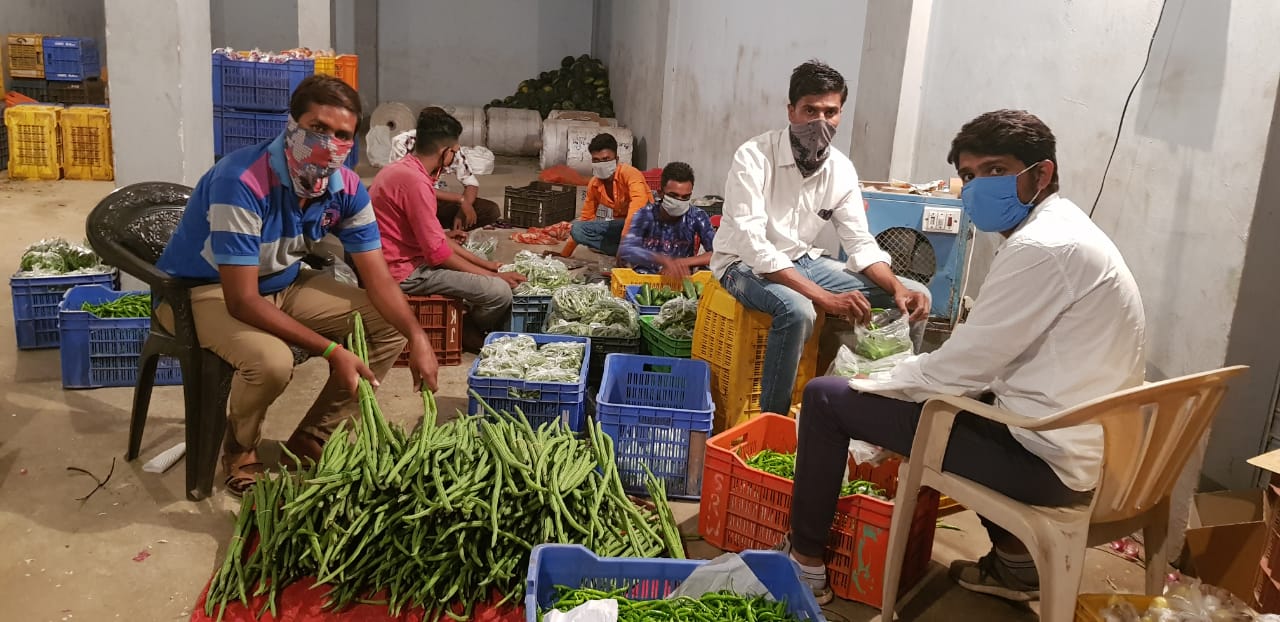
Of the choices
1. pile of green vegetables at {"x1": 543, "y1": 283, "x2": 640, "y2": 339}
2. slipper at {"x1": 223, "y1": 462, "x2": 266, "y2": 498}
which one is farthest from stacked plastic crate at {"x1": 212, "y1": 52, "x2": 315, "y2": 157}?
slipper at {"x1": 223, "y1": 462, "x2": 266, "y2": 498}

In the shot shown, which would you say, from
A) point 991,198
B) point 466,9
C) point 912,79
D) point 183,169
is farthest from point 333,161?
point 466,9

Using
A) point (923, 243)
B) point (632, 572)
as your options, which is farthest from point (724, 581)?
point (923, 243)

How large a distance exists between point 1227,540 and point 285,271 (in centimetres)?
352

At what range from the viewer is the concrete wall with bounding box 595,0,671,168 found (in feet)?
36.8

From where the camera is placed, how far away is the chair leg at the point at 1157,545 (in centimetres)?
292

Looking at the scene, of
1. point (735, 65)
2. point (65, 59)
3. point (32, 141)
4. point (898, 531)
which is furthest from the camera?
point (65, 59)

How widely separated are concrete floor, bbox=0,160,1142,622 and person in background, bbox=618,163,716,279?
1.78 metres

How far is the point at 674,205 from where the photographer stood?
6.47 m

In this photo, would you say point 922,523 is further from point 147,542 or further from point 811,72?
point 147,542

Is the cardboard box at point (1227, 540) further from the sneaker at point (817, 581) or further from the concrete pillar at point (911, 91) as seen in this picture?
the concrete pillar at point (911, 91)

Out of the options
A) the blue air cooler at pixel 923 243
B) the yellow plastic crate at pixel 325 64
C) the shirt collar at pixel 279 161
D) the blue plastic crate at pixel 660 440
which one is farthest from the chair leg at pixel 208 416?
the yellow plastic crate at pixel 325 64

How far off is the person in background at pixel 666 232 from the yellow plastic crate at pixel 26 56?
9294mm

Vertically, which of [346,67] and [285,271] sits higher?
[346,67]

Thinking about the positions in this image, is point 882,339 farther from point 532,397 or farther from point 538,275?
point 538,275
